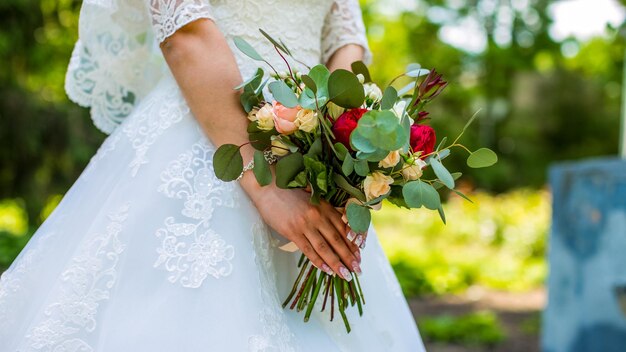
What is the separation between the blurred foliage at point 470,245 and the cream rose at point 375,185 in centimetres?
571

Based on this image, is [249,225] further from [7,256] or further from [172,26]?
[7,256]

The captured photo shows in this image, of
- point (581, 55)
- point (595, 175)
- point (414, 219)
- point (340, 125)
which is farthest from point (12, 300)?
point (581, 55)

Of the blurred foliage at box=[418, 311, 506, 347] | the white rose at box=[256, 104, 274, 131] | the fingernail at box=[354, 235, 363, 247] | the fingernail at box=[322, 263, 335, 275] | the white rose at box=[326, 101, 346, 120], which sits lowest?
the fingernail at box=[322, 263, 335, 275]

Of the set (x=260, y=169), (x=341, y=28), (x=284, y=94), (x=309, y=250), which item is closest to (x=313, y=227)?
(x=309, y=250)

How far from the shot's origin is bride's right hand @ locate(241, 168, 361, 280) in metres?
1.46

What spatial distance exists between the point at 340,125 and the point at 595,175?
3.05 m

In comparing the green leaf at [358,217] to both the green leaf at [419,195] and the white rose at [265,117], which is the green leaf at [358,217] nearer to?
the green leaf at [419,195]

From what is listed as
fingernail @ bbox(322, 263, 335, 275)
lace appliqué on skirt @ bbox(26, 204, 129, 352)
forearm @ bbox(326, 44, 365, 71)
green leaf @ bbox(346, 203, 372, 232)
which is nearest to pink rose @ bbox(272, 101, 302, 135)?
green leaf @ bbox(346, 203, 372, 232)

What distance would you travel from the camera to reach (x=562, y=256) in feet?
13.9

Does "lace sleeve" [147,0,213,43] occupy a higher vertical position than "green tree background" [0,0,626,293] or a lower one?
lower

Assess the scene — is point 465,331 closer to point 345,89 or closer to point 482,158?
point 482,158

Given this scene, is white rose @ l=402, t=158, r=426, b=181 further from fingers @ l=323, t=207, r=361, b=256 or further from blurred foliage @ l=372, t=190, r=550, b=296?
blurred foliage @ l=372, t=190, r=550, b=296

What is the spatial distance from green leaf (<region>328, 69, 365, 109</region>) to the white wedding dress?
0.35 meters

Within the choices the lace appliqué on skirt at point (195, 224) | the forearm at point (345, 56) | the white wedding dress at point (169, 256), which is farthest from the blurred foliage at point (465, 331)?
the lace appliqué on skirt at point (195, 224)
